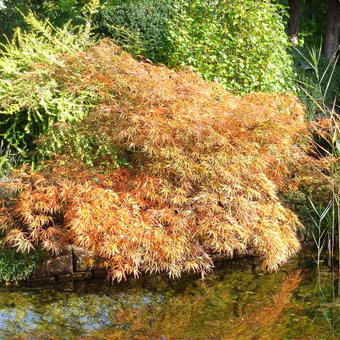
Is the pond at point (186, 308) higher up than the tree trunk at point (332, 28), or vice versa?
the tree trunk at point (332, 28)

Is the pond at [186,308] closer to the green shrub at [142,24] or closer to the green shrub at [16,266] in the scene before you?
the green shrub at [16,266]

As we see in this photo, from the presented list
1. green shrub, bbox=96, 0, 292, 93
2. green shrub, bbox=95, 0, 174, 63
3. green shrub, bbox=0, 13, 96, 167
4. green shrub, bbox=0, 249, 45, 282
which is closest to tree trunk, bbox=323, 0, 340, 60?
green shrub, bbox=95, 0, 174, 63

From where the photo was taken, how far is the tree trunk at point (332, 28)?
13.0 m

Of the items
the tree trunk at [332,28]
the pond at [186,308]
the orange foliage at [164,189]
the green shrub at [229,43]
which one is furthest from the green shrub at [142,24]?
the tree trunk at [332,28]

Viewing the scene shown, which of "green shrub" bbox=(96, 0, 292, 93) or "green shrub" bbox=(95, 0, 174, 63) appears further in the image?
"green shrub" bbox=(95, 0, 174, 63)

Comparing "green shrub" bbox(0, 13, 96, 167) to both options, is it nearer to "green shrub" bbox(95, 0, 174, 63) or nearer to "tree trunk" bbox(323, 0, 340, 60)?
"green shrub" bbox(95, 0, 174, 63)

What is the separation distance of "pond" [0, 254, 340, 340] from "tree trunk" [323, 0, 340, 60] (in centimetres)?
865

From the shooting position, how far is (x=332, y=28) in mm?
13102

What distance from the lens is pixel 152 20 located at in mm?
8664

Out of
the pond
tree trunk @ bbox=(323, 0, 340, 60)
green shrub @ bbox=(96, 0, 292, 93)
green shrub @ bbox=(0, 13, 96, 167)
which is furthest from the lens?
tree trunk @ bbox=(323, 0, 340, 60)

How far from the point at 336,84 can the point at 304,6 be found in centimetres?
244

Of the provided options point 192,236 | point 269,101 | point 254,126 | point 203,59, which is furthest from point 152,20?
point 192,236

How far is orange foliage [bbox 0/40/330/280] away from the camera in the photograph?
4949 millimetres

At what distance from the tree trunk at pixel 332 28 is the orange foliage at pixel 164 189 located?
8.01 m
